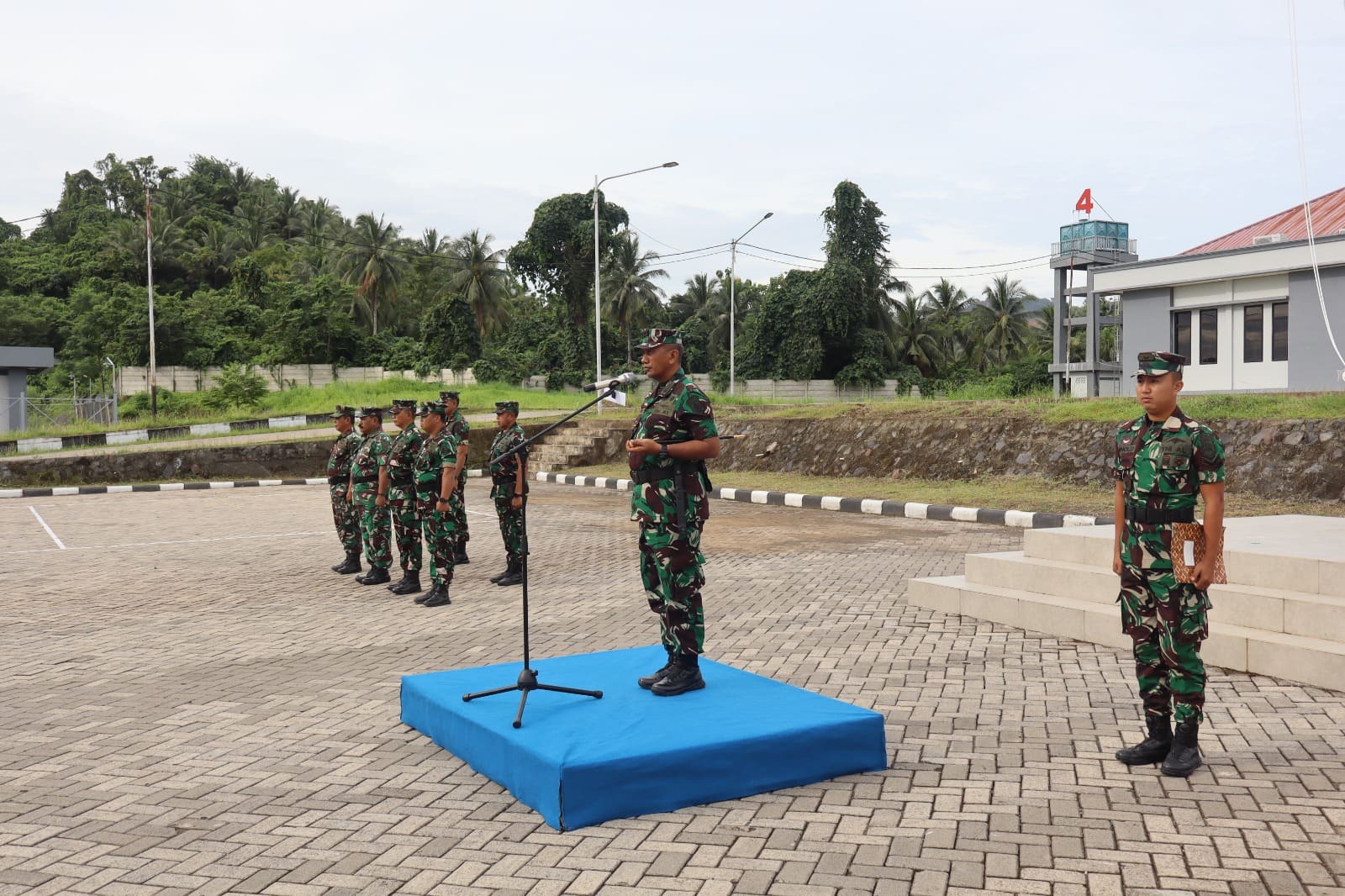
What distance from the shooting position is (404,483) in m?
9.76

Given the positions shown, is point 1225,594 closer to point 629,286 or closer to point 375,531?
point 375,531

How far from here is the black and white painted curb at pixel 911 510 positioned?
46.5ft

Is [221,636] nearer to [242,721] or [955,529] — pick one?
[242,721]

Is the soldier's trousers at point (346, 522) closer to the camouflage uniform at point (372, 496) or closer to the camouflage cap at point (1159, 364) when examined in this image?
the camouflage uniform at point (372, 496)

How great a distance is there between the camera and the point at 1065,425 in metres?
17.8

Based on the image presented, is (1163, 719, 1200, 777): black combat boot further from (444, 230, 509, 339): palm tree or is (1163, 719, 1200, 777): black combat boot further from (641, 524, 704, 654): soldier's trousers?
(444, 230, 509, 339): palm tree

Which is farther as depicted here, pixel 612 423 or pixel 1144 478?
pixel 612 423

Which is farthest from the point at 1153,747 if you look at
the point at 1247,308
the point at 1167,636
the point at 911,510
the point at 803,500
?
the point at 1247,308

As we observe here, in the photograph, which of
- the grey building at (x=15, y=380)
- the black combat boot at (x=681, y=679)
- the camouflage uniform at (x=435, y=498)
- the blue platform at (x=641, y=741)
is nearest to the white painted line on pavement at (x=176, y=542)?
the camouflage uniform at (x=435, y=498)

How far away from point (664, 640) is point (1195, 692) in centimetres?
237

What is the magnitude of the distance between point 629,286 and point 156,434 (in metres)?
25.8

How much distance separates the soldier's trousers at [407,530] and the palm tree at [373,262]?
47.5m

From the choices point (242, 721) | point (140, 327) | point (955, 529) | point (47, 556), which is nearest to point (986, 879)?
point (242, 721)

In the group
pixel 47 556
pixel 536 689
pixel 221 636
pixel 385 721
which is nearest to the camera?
pixel 536 689
